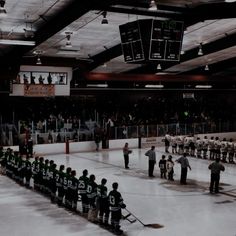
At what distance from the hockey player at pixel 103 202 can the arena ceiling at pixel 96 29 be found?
16.0 feet

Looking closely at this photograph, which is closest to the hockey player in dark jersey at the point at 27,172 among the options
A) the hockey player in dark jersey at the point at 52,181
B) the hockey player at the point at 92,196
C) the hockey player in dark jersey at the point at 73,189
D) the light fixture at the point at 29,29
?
the hockey player in dark jersey at the point at 52,181

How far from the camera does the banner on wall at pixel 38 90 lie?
2416 cm

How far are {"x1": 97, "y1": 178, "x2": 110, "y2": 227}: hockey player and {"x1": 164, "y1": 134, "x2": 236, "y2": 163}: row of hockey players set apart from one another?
1249 cm

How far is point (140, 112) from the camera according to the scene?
33.5 metres

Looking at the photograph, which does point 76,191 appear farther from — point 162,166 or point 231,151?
point 231,151

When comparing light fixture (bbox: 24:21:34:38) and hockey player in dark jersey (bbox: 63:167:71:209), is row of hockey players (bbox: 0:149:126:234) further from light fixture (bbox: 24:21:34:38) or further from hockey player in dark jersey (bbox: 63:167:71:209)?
light fixture (bbox: 24:21:34:38)

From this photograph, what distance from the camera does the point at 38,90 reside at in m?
24.4

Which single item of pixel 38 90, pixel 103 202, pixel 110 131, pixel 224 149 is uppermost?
pixel 38 90

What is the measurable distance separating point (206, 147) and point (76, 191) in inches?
501

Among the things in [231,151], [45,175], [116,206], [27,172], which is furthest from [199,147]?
[116,206]

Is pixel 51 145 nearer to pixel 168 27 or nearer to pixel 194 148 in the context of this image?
pixel 194 148

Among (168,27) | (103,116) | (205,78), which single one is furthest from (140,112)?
(168,27)

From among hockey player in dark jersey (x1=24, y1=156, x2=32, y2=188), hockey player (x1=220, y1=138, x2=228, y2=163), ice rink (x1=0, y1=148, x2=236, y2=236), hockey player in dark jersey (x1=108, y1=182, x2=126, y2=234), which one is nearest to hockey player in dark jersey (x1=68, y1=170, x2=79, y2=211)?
Result: ice rink (x1=0, y1=148, x2=236, y2=236)

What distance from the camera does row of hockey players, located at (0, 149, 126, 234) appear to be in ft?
33.2
